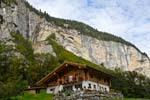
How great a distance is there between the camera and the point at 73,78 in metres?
64.2

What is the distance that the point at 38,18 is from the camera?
6609 inches

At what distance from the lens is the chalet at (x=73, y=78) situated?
63.2 m

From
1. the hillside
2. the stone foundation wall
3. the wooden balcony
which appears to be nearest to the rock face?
the hillside

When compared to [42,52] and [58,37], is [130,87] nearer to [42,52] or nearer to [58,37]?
[42,52]

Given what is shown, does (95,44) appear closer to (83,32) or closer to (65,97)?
(83,32)

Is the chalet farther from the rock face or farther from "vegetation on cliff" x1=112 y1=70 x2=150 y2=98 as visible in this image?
the rock face

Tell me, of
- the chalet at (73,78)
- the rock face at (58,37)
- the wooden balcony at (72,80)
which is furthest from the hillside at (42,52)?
the wooden balcony at (72,80)

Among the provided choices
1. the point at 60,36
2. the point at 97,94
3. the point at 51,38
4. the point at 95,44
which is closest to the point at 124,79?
the point at 97,94

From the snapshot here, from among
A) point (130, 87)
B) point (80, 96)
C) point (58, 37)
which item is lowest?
point (80, 96)

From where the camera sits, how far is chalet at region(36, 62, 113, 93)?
63219 millimetres

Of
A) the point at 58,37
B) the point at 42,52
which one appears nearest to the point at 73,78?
the point at 42,52

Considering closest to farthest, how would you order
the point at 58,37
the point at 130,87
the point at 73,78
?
the point at 73,78 → the point at 130,87 → the point at 58,37

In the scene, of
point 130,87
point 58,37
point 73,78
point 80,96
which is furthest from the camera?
point 58,37

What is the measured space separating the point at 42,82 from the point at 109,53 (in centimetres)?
13170
